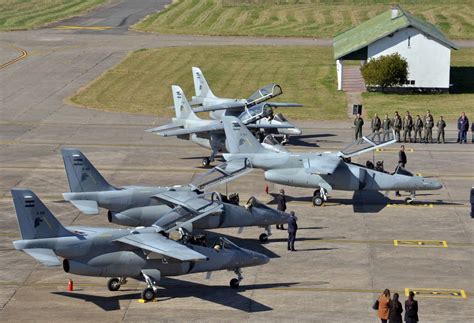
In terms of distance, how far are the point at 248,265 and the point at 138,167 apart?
17.7m

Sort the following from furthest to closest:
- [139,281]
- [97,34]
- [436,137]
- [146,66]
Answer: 1. [97,34]
2. [146,66]
3. [436,137]
4. [139,281]

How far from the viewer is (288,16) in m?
106

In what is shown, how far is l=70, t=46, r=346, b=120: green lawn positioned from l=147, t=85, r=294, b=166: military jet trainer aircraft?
33.7 feet

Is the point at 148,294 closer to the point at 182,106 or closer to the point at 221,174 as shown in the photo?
the point at 221,174

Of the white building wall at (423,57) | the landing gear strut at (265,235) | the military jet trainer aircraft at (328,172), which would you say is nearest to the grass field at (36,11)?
the white building wall at (423,57)

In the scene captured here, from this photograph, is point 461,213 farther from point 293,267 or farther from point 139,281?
point 139,281

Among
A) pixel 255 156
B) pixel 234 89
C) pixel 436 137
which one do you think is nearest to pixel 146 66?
pixel 234 89

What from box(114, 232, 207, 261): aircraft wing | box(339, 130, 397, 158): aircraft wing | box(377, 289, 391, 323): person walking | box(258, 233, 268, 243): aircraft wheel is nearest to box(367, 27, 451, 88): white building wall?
box(339, 130, 397, 158): aircraft wing

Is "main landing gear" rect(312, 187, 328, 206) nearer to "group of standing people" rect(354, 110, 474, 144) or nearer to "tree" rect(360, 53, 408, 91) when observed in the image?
"group of standing people" rect(354, 110, 474, 144)

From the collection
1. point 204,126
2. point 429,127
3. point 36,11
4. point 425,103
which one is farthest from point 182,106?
point 36,11

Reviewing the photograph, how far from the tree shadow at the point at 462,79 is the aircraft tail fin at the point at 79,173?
3913 centimetres

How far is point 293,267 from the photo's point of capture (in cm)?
3478

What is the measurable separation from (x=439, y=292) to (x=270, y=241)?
296 inches

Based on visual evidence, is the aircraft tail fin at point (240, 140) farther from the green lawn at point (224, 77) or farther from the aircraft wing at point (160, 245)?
the green lawn at point (224, 77)
